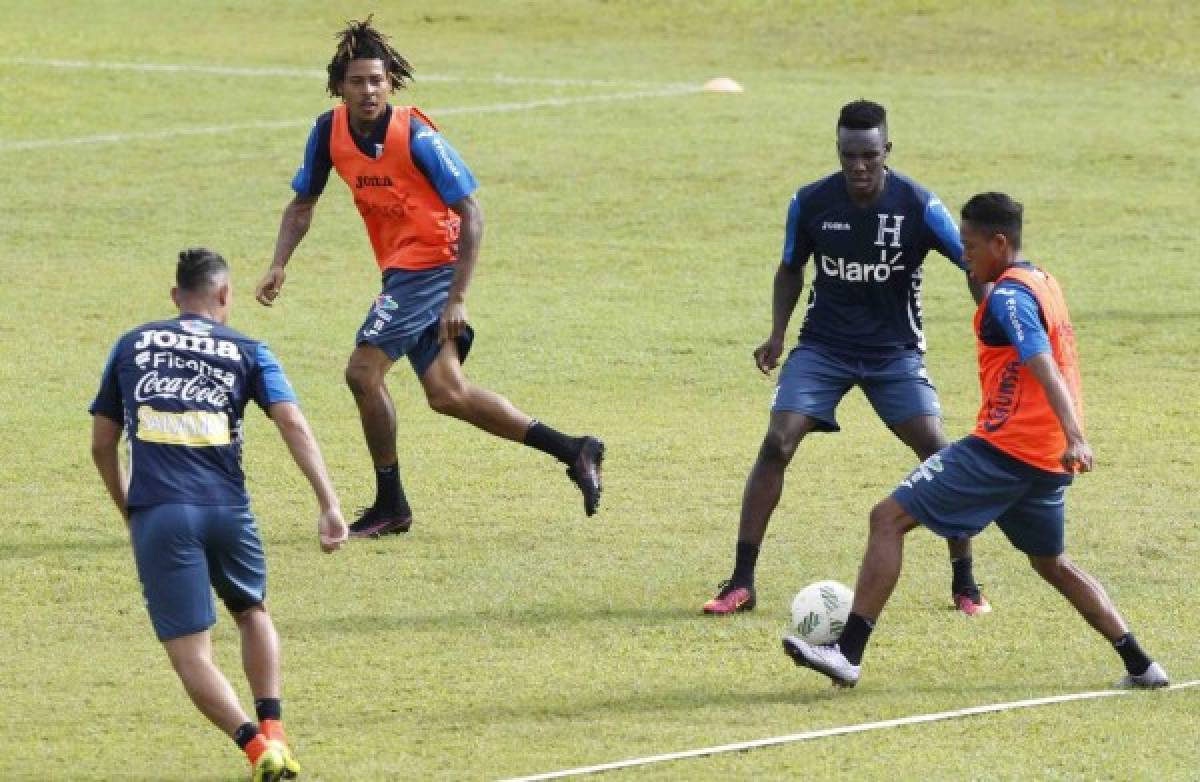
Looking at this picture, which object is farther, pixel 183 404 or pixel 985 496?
pixel 985 496

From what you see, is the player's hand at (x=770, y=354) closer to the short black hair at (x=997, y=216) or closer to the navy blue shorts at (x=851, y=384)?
the navy blue shorts at (x=851, y=384)

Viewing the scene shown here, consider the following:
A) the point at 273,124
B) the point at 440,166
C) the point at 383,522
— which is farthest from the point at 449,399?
the point at 273,124

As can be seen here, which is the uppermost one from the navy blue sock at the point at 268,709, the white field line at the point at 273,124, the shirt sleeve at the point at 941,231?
→ the white field line at the point at 273,124

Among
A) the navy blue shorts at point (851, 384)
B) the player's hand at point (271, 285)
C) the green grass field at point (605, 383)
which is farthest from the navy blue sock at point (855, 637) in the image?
the player's hand at point (271, 285)

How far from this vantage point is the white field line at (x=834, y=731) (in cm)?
810

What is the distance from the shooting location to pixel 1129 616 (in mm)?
10195

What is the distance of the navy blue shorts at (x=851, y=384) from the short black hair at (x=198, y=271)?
3.09 metres

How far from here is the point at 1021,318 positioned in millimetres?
8734

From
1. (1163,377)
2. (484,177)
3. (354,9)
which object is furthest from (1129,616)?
(354,9)

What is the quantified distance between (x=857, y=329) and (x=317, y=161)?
3003 millimetres

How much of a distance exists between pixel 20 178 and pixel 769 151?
24.9ft

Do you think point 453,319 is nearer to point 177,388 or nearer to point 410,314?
point 410,314

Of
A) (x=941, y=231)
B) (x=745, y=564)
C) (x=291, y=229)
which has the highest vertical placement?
(x=291, y=229)

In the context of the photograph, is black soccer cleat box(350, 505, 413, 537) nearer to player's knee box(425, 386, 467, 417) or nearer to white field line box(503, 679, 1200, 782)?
player's knee box(425, 386, 467, 417)
